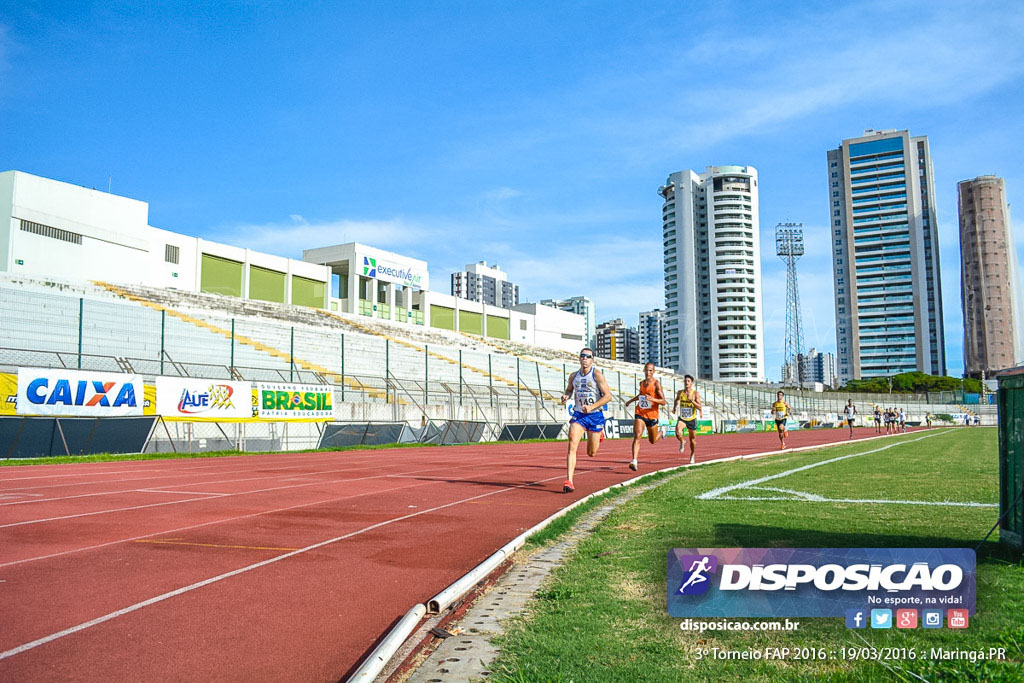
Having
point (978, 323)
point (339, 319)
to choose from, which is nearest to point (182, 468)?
point (339, 319)

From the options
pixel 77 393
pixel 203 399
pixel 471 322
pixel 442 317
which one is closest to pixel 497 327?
pixel 471 322

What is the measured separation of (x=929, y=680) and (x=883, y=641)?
1.30ft

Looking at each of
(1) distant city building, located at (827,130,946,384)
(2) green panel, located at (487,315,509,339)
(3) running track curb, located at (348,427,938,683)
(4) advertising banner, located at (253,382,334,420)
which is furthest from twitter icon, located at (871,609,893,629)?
(1) distant city building, located at (827,130,946,384)

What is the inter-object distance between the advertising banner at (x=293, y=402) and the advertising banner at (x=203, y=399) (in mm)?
454

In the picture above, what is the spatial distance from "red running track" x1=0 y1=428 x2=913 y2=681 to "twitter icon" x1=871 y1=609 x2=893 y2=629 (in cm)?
228

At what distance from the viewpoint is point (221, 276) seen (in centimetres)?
5866

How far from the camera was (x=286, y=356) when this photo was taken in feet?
101

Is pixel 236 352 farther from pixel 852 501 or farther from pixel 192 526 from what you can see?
pixel 852 501

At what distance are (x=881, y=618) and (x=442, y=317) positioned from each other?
262 feet

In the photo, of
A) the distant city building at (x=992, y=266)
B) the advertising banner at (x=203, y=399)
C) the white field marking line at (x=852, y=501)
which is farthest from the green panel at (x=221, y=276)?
the distant city building at (x=992, y=266)

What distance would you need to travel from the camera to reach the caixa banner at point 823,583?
127 inches

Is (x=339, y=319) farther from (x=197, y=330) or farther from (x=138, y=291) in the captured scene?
(x=197, y=330)

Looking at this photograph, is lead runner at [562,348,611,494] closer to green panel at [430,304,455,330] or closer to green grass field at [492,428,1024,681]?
green grass field at [492,428,1024,681]

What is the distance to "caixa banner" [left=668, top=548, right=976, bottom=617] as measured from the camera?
322 centimetres
